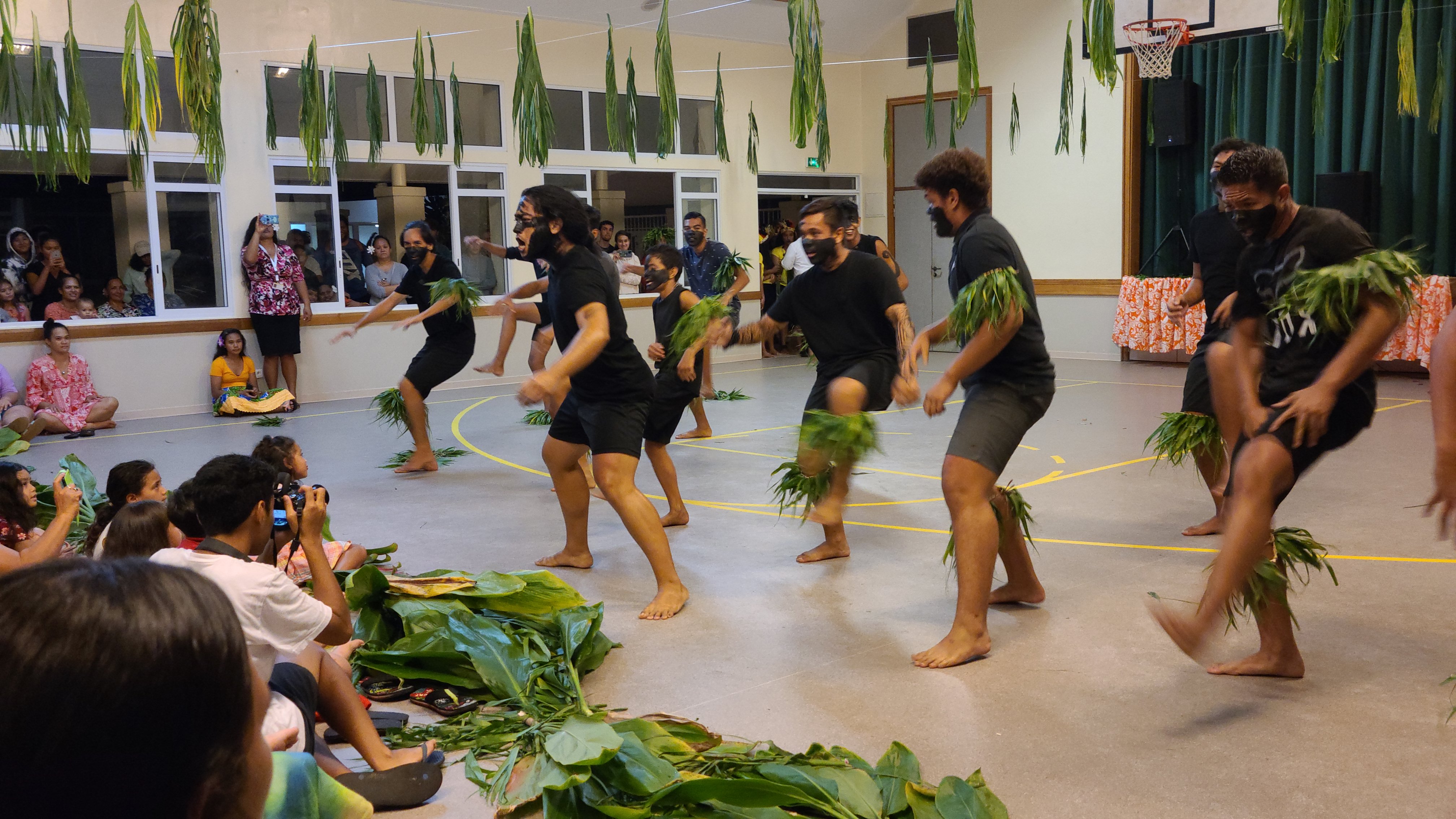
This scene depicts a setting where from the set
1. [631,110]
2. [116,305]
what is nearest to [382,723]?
[631,110]

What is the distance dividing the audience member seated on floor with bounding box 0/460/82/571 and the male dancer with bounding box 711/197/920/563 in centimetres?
278

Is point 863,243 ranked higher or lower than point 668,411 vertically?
higher

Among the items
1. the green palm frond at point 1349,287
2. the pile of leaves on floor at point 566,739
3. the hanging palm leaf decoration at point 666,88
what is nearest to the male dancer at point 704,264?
the hanging palm leaf decoration at point 666,88

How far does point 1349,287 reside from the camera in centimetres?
349

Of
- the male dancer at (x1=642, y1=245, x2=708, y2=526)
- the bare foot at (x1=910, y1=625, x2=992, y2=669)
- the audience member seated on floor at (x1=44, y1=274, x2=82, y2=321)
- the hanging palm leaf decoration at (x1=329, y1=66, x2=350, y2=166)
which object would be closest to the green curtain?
Answer: the male dancer at (x1=642, y1=245, x2=708, y2=526)

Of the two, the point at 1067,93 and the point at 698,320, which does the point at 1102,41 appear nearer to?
the point at 1067,93

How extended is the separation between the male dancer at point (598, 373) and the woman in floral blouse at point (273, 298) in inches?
321

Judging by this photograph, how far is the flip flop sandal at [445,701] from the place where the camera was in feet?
12.5

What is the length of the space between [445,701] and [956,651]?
181 cm

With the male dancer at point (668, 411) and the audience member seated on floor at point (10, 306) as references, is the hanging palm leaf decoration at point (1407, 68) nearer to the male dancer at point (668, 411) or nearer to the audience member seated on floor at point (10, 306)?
the male dancer at point (668, 411)

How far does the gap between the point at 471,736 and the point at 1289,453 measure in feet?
8.74

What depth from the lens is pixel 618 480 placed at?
5000 millimetres

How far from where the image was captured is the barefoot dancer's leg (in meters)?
4.93

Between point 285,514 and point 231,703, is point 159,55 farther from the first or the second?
point 231,703
